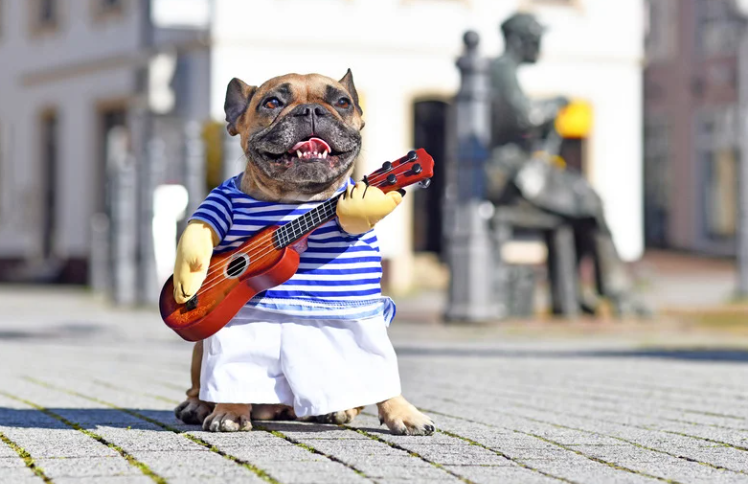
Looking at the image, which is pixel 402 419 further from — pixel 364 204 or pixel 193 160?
pixel 193 160

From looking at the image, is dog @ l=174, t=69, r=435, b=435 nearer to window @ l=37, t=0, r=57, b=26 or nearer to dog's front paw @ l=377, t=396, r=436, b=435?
dog's front paw @ l=377, t=396, r=436, b=435

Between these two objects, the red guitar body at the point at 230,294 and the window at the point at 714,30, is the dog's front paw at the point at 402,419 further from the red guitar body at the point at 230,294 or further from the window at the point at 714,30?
the window at the point at 714,30

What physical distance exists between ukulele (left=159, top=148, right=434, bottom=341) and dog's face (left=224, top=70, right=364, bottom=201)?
0.13m

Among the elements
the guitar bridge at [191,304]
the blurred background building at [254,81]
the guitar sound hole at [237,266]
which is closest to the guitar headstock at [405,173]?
the guitar sound hole at [237,266]

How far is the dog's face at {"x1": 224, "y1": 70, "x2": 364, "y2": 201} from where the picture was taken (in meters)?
5.29

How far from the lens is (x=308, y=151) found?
5.29 m

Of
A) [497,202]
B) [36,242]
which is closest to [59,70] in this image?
[36,242]

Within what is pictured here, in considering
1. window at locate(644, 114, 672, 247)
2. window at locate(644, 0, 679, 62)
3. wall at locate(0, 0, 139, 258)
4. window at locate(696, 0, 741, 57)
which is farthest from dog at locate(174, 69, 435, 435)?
window at locate(644, 0, 679, 62)

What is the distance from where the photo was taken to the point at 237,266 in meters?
5.35

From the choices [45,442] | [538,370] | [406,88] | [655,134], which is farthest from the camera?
[655,134]

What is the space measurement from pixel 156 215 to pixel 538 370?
9663 millimetres

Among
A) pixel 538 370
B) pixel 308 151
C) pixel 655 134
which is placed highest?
pixel 655 134

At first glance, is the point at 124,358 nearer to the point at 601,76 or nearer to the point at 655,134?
the point at 601,76

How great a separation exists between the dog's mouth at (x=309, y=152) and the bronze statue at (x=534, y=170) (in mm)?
8448
